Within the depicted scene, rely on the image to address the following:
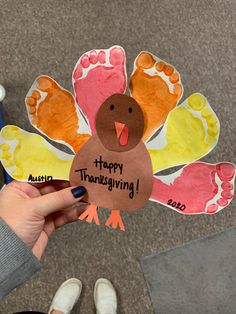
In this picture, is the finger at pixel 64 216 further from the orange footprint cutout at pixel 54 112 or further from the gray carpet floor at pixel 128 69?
the gray carpet floor at pixel 128 69

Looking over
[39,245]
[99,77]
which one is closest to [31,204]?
[39,245]

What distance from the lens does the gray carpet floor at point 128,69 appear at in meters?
1.31

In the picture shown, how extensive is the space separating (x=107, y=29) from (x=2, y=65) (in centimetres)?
44

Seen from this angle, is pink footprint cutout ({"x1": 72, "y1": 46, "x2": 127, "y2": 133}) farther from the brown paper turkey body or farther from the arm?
the arm

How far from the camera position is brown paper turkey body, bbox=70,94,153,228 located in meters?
0.60

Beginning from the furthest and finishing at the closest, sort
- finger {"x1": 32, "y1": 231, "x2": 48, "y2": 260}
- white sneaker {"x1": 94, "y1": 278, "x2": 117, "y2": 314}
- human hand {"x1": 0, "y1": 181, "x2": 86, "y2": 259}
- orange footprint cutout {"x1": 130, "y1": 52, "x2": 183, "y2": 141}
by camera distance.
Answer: white sneaker {"x1": 94, "y1": 278, "x2": 117, "y2": 314}, finger {"x1": 32, "y1": 231, "x2": 48, "y2": 260}, human hand {"x1": 0, "y1": 181, "x2": 86, "y2": 259}, orange footprint cutout {"x1": 130, "y1": 52, "x2": 183, "y2": 141}

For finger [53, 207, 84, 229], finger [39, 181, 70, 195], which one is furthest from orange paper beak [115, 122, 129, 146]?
finger [53, 207, 84, 229]

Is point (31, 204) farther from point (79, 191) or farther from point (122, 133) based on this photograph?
point (122, 133)

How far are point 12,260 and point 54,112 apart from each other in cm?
32

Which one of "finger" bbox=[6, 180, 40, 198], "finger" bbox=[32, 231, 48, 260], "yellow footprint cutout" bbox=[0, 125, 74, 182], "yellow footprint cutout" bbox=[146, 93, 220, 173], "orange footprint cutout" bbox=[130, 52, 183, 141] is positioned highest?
"orange footprint cutout" bbox=[130, 52, 183, 141]

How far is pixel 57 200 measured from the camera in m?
0.70

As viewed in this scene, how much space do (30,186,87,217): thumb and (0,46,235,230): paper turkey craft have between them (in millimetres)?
17

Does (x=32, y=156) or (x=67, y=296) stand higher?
(x=32, y=156)

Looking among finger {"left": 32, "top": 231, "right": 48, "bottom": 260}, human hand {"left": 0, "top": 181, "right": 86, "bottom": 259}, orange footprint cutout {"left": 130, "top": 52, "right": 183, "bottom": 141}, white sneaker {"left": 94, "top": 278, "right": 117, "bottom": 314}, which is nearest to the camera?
orange footprint cutout {"left": 130, "top": 52, "right": 183, "bottom": 141}
